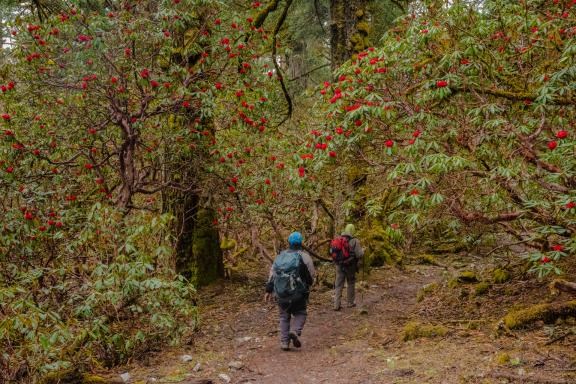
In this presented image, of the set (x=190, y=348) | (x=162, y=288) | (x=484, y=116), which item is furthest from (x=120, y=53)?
(x=484, y=116)

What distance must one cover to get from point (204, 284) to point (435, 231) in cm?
824

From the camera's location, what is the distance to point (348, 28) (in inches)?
463

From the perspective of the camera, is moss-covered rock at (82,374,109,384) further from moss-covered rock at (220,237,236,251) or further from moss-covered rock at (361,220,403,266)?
moss-covered rock at (361,220,403,266)

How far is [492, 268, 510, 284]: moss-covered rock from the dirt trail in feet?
4.78

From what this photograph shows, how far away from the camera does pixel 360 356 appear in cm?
646

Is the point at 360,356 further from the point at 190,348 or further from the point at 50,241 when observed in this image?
the point at 50,241

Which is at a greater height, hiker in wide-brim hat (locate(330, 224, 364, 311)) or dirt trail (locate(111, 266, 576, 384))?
hiker in wide-brim hat (locate(330, 224, 364, 311))

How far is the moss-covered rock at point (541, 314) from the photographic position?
5.96m

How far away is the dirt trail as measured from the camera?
200 inches

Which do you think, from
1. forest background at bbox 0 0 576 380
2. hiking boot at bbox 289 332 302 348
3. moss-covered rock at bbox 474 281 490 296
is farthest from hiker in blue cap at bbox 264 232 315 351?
moss-covered rock at bbox 474 281 490 296

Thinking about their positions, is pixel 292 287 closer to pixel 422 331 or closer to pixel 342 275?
pixel 422 331

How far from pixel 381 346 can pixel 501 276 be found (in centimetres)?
302

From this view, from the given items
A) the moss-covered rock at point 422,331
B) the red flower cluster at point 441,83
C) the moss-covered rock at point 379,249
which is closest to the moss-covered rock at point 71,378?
the moss-covered rock at point 422,331

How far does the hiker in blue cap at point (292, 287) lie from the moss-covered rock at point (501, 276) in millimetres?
3617
